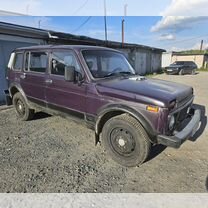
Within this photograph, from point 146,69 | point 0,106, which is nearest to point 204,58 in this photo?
point 146,69

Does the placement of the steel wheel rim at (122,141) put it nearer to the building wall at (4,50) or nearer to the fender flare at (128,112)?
the fender flare at (128,112)

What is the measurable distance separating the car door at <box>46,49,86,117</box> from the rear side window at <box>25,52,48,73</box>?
0.97 feet

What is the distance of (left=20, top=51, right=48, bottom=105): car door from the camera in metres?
4.70

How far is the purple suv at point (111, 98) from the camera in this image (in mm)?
3137

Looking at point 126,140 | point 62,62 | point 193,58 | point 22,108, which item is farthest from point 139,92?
point 193,58

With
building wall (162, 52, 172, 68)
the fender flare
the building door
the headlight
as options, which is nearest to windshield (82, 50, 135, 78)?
the fender flare

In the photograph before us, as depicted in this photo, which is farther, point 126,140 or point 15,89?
point 15,89

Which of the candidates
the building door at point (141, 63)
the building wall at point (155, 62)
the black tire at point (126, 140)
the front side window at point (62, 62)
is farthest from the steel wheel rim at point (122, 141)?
the building wall at point (155, 62)

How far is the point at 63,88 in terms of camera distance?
421cm

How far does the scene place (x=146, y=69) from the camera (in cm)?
2578

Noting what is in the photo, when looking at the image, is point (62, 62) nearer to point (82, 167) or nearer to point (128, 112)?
point (128, 112)

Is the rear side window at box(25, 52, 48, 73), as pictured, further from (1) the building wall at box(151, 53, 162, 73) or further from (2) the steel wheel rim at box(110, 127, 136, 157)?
(1) the building wall at box(151, 53, 162, 73)

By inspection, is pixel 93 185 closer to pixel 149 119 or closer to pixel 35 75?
pixel 149 119

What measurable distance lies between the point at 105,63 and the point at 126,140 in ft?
5.63
